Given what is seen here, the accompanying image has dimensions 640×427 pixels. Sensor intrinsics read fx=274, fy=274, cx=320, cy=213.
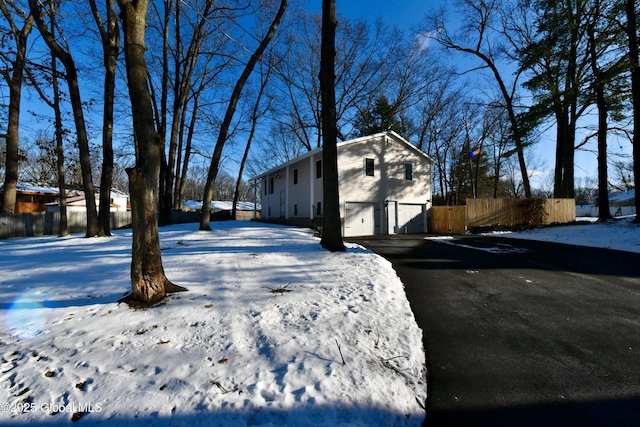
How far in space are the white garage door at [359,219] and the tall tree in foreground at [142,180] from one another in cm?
1201

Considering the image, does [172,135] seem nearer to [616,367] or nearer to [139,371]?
[139,371]

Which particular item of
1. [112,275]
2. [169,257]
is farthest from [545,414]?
[169,257]

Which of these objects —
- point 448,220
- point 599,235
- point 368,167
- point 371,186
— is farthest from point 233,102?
point 599,235

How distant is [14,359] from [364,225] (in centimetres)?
1450

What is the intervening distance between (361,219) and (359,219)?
0.13 m

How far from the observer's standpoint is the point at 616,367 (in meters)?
2.56

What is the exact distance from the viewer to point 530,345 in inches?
118

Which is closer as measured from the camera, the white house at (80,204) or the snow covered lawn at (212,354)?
the snow covered lawn at (212,354)

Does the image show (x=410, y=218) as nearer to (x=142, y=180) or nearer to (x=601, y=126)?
(x=601, y=126)

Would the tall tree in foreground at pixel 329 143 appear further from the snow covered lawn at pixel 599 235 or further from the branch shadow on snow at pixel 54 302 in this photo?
the snow covered lawn at pixel 599 235

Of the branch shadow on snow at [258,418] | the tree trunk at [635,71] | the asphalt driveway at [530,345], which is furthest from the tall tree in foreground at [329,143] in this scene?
the tree trunk at [635,71]

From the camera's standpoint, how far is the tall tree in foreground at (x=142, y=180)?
3.64 m

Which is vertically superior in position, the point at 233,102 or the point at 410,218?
the point at 233,102

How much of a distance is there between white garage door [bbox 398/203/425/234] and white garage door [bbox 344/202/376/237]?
1972 millimetres
